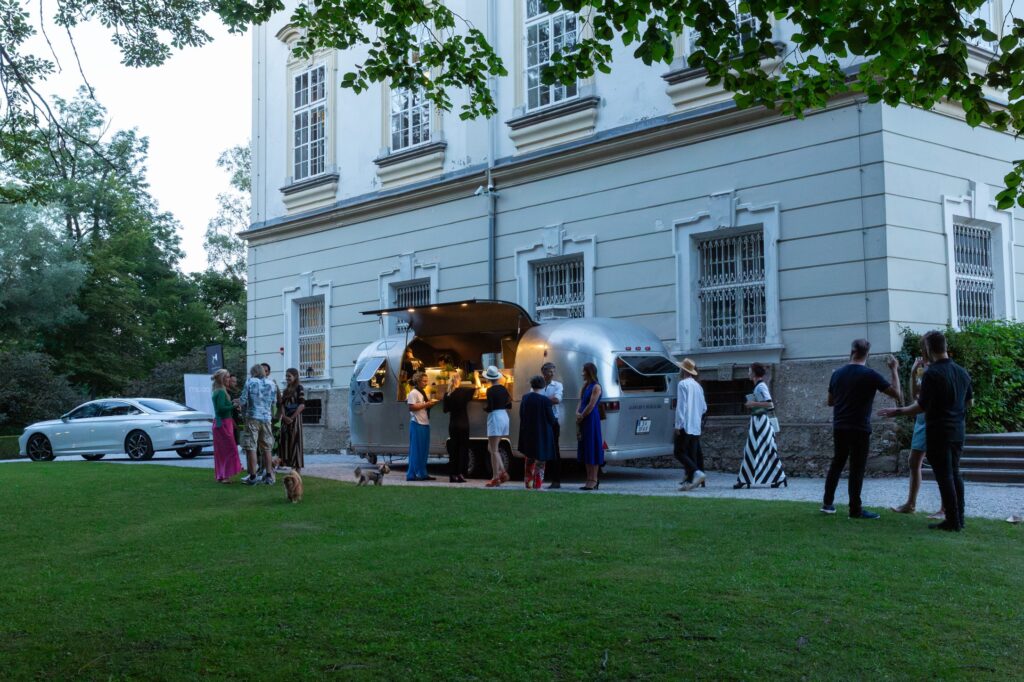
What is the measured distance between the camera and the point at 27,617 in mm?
6688

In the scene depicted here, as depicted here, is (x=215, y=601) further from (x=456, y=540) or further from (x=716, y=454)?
(x=716, y=454)

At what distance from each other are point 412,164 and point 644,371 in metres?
9.40

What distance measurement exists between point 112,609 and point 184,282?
51.5 m

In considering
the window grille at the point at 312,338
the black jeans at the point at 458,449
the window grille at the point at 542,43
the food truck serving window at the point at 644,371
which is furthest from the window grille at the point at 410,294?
the food truck serving window at the point at 644,371

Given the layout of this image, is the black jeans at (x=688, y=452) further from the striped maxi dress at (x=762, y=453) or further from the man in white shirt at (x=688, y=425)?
the striped maxi dress at (x=762, y=453)

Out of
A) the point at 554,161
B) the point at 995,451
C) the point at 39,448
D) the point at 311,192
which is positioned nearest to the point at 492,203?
the point at 554,161

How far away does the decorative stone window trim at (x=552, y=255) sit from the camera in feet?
63.7

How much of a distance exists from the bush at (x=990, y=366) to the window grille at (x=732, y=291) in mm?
2544

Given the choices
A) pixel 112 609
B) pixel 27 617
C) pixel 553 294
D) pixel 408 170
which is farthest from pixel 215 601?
pixel 408 170

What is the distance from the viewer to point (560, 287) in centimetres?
2042

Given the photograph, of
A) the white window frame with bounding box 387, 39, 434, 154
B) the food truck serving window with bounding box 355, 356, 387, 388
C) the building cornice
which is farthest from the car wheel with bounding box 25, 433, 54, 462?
the white window frame with bounding box 387, 39, 434, 154

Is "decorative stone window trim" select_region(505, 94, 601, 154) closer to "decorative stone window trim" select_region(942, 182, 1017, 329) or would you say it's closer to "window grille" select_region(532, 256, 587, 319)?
"window grille" select_region(532, 256, 587, 319)

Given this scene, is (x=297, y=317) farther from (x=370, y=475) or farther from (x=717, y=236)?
(x=717, y=236)

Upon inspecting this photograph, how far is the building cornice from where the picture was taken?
17.4 metres
